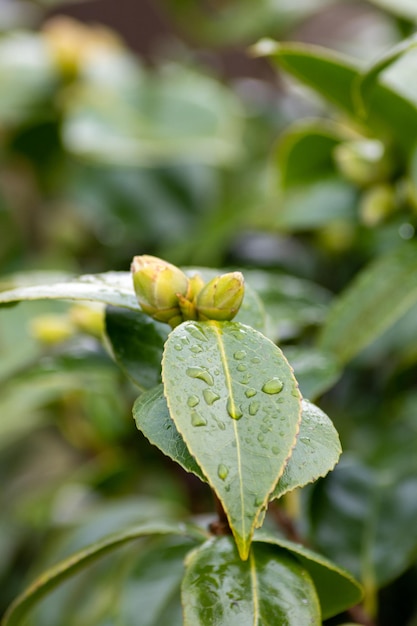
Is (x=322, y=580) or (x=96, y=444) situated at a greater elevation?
(x=322, y=580)

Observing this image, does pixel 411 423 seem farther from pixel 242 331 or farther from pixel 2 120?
pixel 2 120

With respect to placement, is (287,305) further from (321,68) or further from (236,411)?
(236,411)

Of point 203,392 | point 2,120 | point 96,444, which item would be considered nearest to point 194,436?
point 203,392

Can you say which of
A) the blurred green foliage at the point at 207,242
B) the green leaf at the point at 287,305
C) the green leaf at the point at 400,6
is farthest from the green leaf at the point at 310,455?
the green leaf at the point at 400,6

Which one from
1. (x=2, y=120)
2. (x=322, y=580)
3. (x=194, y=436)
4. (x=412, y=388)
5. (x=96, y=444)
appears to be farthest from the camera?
(x=2, y=120)

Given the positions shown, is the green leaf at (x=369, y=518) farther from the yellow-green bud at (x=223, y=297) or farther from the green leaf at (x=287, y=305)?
the yellow-green bud at (x=223, y=297)

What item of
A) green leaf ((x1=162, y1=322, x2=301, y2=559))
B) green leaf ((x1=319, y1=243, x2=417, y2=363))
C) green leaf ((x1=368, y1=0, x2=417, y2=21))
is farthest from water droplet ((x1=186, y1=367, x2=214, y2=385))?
green leaf ((x1=368, y1=0, x2=417, y2=21))
